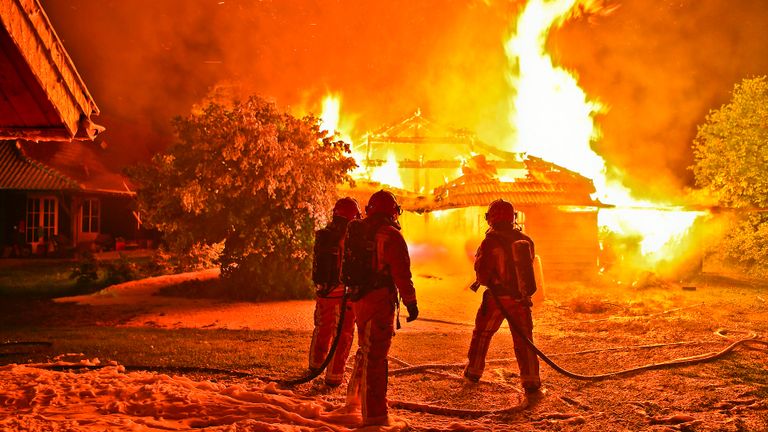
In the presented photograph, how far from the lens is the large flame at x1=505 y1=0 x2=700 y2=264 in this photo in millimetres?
23500

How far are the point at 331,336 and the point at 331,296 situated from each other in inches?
19.6

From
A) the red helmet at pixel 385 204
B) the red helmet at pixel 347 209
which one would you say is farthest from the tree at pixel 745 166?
the red helmet at pixel 385 204

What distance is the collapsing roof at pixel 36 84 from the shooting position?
342cm

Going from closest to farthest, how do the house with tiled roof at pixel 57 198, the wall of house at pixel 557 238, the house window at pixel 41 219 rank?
the wall of house at pixel 557 238, the house with tiled roof at pixel 57 198, the house window at pixel 41 219

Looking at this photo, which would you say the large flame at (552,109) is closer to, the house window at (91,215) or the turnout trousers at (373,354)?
the turnout trousers at (373,354)

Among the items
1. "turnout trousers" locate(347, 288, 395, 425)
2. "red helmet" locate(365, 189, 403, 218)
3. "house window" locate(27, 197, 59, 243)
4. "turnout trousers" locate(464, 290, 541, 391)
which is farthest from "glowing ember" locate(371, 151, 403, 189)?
"turnout trousers" locate(347, 288, 395, 425)

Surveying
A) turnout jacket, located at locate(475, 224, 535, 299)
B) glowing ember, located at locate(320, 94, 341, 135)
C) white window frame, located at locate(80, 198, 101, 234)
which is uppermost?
glowing ember, located at locate(320, 94, 341, 135)

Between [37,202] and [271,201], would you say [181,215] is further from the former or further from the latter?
[37,202]

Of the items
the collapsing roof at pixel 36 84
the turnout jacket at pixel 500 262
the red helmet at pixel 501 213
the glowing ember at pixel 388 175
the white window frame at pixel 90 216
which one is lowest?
the turnout jacket at pixel 500 262

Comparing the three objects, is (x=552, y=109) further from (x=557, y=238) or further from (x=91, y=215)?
(x=91, y=215)

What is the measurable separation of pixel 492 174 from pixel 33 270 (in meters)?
17.1

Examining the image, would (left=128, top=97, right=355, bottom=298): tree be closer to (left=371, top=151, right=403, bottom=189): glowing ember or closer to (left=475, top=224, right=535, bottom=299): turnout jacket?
(left=475, top=224, right=535, bottom=299): turnout jacket

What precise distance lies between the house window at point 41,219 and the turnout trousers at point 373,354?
2348cm

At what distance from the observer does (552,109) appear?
27.0 meters
